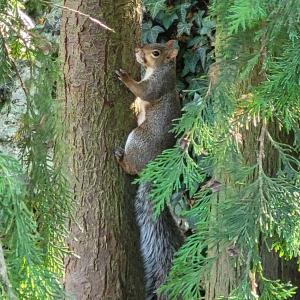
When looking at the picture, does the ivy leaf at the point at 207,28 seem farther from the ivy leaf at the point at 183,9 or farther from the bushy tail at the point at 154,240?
the bushy tail at the point at 154,240

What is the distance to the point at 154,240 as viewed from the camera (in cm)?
283

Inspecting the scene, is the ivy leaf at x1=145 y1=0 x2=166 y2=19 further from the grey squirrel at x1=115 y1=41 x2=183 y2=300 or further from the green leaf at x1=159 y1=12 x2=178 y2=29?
the grey squirrel at x1=115 y1=41 x2=183 y2=300

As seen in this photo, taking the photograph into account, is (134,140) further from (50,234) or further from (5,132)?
(5,132)

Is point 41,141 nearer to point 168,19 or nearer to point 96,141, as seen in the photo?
point 96,141

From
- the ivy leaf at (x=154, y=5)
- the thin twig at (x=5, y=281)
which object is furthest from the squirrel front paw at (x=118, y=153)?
the thin twig at (x=5, y=281)

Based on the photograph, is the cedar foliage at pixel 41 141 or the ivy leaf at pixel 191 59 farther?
the ivy leaf at pixel 191 59

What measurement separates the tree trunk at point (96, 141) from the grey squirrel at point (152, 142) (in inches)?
2.8

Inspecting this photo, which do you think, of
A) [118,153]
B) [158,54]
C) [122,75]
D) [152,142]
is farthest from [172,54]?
[118,153]

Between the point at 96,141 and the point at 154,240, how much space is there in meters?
0.47

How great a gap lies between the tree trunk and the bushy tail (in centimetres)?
11

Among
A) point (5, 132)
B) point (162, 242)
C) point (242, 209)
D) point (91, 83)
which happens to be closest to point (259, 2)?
point (242, 209)

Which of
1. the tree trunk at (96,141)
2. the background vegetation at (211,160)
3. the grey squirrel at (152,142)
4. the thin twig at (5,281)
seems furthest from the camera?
the grey squirrel at (152,142)

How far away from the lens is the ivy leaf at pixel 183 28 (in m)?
3.84

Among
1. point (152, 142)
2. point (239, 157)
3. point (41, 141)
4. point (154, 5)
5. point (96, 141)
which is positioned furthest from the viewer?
point (154, 5)
